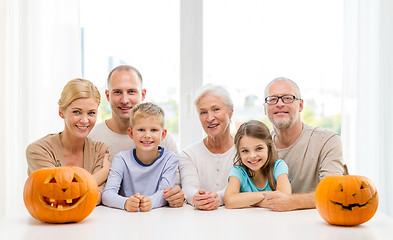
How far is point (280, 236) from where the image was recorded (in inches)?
69.6

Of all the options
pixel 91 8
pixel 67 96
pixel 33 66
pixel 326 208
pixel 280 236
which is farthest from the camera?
pixel 91 8

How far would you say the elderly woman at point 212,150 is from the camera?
100 inches

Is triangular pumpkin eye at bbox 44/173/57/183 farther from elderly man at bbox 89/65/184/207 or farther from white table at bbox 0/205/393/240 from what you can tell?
elderly man at bbox 89/65/184/207

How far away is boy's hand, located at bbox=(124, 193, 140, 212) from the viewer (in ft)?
7.34

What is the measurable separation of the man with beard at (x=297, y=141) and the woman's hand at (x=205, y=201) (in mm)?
546

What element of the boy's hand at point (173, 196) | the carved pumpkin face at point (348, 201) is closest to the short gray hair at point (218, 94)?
the boy's hand at point (173, 196)

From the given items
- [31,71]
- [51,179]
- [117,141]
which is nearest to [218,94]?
[117,141]

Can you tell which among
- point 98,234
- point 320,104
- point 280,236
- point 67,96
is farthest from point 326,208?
point 320,104

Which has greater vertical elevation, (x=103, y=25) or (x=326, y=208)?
(x=103, y=25)

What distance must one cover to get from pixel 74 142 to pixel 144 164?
39 centimetres

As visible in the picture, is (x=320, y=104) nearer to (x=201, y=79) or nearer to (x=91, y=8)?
(x=201, y=79)

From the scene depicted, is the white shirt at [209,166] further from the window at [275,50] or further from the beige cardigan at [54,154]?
the window at [275,50]

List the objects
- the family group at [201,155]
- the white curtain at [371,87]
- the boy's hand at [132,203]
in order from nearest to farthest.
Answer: the boy's hand at [132,203] < the family group at [201,155] < the white curtain at [371,87]

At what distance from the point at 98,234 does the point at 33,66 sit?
6.40 feet
